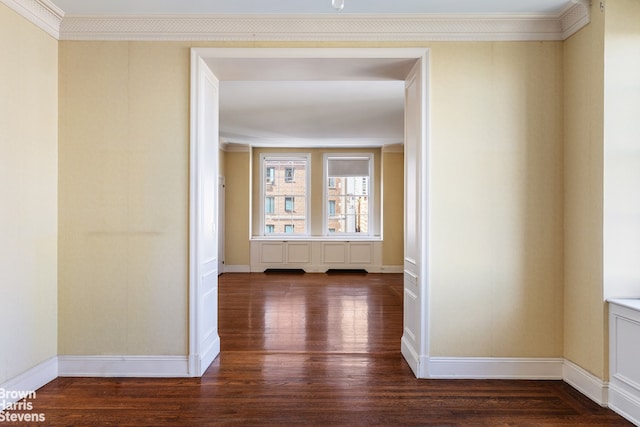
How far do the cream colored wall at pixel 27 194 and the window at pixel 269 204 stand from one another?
6202mm

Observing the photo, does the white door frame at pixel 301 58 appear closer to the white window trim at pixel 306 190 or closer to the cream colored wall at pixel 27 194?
the cream colored wall at pixel 27 194

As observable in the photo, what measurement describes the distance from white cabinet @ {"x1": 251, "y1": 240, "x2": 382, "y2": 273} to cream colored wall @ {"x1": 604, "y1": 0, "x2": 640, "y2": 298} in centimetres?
631

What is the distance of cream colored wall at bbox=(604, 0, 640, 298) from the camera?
A: 265 cm

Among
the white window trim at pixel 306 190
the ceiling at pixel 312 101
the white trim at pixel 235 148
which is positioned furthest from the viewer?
the white window trim at pixel 306 190

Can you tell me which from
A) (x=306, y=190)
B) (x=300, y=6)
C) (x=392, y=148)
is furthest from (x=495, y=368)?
(x=306, y=190)

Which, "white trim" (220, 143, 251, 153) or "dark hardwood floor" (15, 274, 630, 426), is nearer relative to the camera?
"dark hardwood floor" (15, 274, 630, 426)

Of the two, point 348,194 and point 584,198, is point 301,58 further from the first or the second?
point 348,194

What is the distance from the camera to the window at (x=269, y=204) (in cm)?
926

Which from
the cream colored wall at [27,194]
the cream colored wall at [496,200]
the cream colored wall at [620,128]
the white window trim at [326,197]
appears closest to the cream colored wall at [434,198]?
the cream colored wall at [496,200]

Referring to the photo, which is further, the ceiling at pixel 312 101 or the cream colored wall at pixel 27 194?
the ceiling at pixel 312 101

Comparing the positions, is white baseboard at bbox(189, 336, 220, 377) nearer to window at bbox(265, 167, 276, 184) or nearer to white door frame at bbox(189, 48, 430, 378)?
white door frame at bbox(189, 48, 430, 378)

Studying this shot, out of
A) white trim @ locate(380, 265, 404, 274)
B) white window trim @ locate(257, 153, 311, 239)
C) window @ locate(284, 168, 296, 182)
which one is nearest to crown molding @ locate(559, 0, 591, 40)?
white trim @ locate(380, 265, 404, 274)

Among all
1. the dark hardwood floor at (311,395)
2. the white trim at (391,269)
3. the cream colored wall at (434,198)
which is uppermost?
the cream colored wall at (434,198)

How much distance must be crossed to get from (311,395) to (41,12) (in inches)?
132
